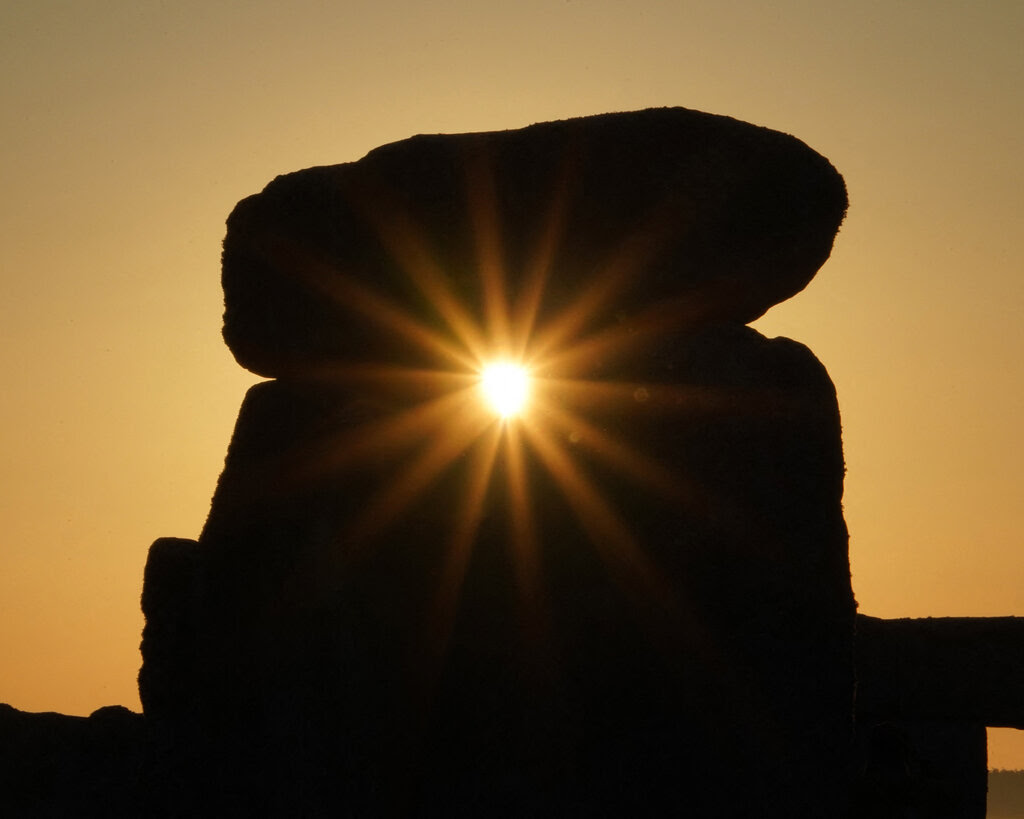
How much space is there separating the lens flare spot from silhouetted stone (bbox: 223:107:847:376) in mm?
186

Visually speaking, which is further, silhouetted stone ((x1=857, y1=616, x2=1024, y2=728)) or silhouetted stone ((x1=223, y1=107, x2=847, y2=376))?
silhouetted stone ((x1=857, y1=616, x2=1024, y2=728))

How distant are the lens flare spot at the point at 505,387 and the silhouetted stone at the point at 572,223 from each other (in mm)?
186

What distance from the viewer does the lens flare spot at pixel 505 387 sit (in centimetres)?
418

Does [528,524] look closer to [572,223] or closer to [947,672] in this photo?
[572,223]

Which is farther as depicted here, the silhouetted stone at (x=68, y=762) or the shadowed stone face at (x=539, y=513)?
the silhouetted stone at (x=68, y=762)

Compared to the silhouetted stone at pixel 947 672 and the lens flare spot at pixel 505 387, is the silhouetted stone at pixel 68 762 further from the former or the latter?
the silhouetted stone at pixel 947 672

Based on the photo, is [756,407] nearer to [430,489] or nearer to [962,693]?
[430,489]

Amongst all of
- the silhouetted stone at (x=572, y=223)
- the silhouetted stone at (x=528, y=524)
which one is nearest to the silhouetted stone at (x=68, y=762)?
the silhouetted stone at (x=528, y=524)

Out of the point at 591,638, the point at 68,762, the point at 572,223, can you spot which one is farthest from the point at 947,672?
the point at 68,762

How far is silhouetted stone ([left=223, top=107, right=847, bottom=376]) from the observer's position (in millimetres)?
4094

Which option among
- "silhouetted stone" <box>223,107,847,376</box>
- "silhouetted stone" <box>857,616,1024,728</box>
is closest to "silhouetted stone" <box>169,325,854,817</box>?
"silhouetted stone" <box>223,107,847,376</box>

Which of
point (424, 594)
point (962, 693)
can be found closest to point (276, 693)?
point (424, 594)

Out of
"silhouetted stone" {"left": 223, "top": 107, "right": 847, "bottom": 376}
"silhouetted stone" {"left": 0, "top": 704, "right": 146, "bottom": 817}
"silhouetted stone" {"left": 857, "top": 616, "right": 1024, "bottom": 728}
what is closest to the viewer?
"silhouetted stone" {"left": 223, "top": 107, "right": 847, "bottom": 376}

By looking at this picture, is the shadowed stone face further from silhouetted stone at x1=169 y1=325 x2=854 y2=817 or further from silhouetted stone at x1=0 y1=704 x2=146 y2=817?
silhouetted stone at x1=0 y1=704 x2=146 y2=817
